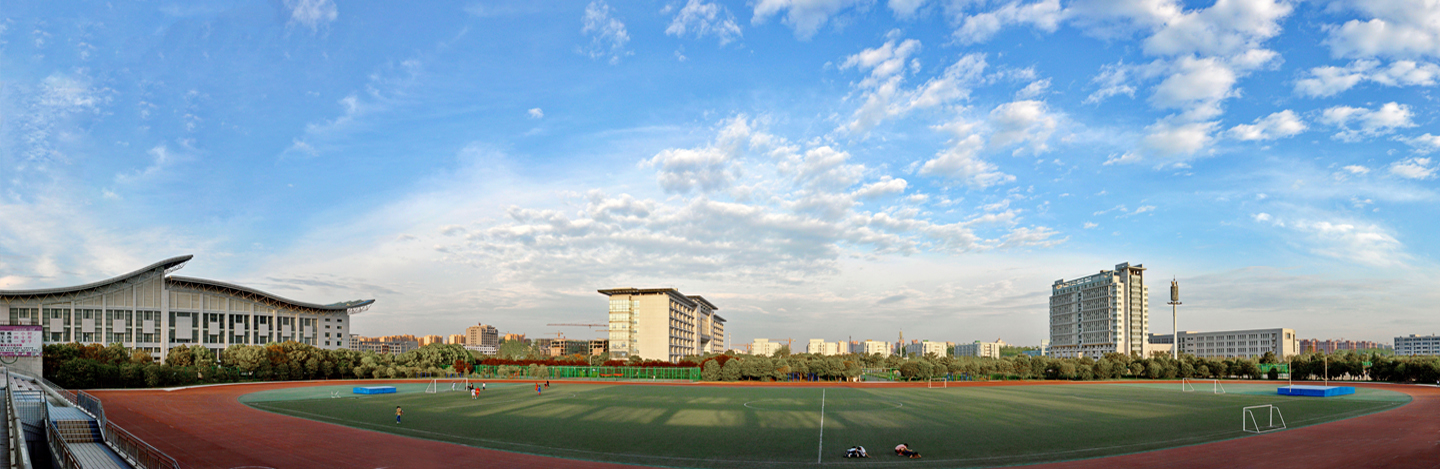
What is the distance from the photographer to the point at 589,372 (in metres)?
95.1

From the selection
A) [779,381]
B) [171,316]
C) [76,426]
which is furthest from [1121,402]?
[171,316]

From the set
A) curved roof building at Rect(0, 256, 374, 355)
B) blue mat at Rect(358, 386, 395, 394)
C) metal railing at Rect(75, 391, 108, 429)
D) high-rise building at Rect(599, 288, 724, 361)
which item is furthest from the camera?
high-rise building at Rect(599, 288, 724, 361)

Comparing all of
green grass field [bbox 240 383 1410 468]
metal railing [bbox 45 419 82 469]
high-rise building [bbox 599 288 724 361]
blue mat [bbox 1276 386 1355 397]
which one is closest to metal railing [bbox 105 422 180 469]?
metal railing [bbox 45 419 82 469]

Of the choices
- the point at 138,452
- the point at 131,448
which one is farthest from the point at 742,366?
the point at 138,452

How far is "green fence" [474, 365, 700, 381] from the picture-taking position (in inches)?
3703

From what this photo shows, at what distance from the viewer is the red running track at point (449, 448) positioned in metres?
25.7

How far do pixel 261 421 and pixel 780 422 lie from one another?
27349 mm

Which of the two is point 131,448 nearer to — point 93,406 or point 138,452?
point 138,452

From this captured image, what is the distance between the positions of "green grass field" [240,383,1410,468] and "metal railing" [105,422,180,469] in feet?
33.1

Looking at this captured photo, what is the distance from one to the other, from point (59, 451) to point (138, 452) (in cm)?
203

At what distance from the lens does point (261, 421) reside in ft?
126

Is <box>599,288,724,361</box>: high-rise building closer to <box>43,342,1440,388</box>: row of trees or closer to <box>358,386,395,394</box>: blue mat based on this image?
<box>43,342,1440,388</box>: row of trees

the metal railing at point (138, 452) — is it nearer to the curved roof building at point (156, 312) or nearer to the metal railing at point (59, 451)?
the metal railing at point (59, 451)

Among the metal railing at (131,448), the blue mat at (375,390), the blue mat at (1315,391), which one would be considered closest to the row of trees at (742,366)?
the blue mat at (375,390)
